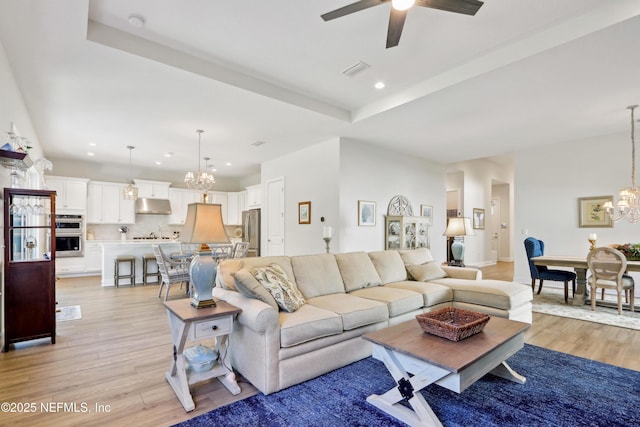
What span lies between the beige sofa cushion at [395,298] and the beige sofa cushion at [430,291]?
0.12m

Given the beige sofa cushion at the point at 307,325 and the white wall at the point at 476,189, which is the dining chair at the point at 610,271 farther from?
the white wall at the point at 476,189

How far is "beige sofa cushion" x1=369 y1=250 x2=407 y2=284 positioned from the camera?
4.09 meters

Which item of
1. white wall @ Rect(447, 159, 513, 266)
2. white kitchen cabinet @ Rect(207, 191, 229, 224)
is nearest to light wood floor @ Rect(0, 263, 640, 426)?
white kitchen cabinet @ Rect(207, 191, 229, 224)

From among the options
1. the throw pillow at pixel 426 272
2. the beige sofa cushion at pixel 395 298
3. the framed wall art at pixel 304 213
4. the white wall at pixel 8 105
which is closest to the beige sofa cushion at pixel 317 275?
the beige sofa cushion at pixel 395 298

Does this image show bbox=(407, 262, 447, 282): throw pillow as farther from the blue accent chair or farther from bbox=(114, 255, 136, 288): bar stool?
bbox=(114, 255, 136, 288): bar stool

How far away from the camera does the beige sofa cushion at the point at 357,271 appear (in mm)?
3654

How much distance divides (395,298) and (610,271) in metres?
3.42

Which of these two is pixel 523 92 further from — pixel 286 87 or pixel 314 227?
pixel 314 227

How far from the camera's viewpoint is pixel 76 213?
7652 mm

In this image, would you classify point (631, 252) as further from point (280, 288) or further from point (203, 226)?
point (203, 226)

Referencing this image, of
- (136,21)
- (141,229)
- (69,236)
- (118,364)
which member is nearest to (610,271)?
(118,364)

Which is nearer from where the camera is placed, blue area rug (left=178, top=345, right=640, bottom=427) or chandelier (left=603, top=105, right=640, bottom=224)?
blue area rug (left=178, top=345, right=640, bottom=427)

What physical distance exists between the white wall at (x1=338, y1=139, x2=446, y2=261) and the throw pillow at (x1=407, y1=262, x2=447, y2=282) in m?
1.54

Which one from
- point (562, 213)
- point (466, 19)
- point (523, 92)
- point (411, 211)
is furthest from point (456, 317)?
point (562, 213)
